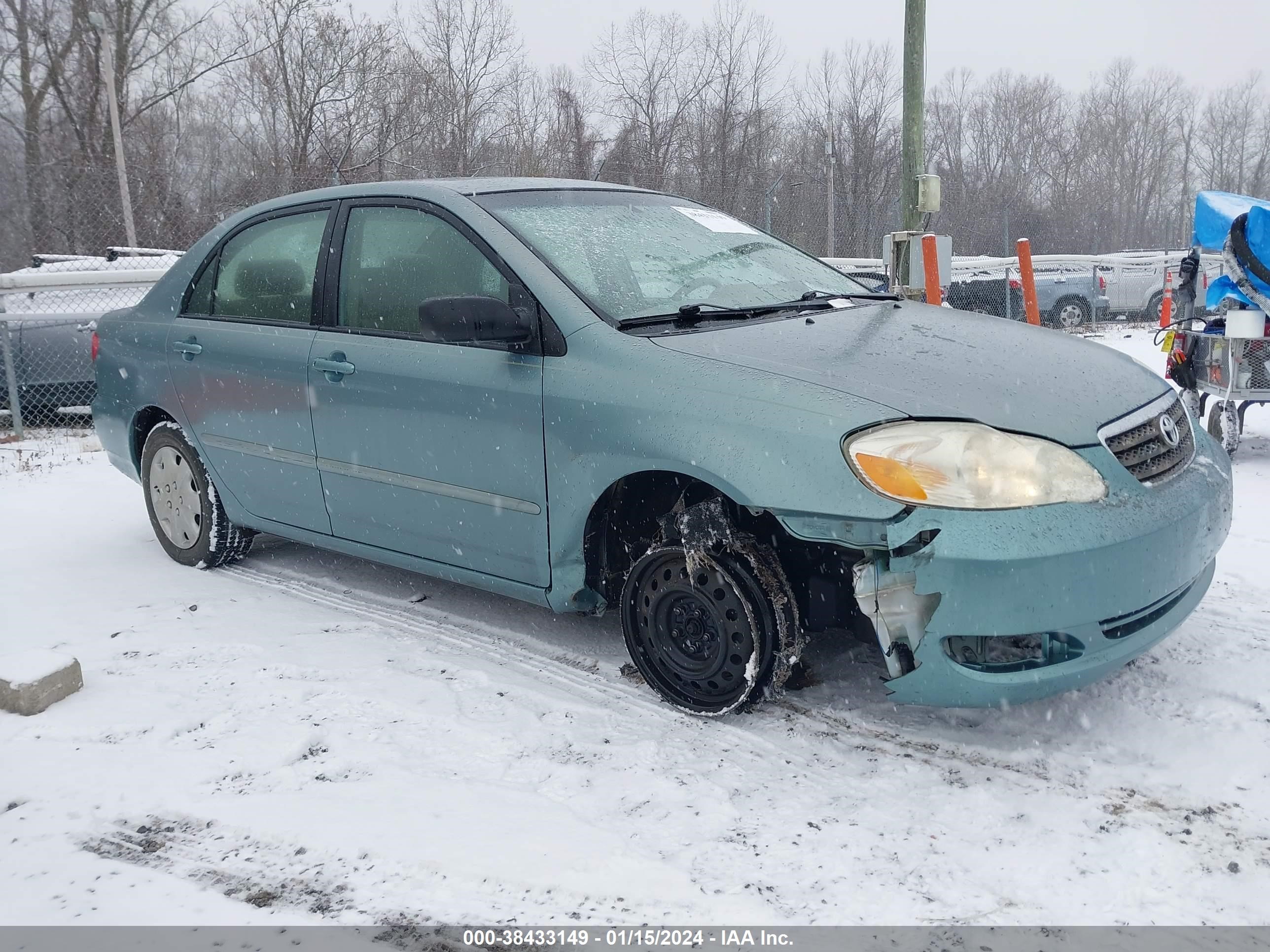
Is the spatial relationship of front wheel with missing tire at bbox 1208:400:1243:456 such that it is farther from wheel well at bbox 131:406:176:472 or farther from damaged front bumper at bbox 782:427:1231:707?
wheel well at bbox 131:406:176:472

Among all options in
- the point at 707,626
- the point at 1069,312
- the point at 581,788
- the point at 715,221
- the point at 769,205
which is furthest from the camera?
the point at 1069,312

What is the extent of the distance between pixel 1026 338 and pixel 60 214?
636 inches

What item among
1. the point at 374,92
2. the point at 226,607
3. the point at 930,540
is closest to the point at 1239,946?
the point at 930,540

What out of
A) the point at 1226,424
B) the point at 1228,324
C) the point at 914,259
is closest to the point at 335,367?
the point at 1228,324

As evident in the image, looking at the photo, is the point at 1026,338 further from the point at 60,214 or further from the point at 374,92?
the point at 374,92

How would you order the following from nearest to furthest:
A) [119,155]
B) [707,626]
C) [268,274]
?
[707,626], [268,274], [119,155]

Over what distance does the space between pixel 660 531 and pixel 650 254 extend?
106 cm

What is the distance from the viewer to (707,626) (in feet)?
10.1

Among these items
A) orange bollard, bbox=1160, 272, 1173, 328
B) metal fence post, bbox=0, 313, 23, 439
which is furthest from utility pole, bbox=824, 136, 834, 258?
metal fence post, bbox=0, 313, 23, 439

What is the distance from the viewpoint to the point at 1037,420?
8.94 feet

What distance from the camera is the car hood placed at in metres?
2.74

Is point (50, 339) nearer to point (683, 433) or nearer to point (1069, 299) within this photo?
point (683, 433)

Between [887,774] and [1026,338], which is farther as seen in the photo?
[1026,338]

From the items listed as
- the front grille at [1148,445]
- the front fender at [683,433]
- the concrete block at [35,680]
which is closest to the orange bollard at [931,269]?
the front grille at [1148,445]
